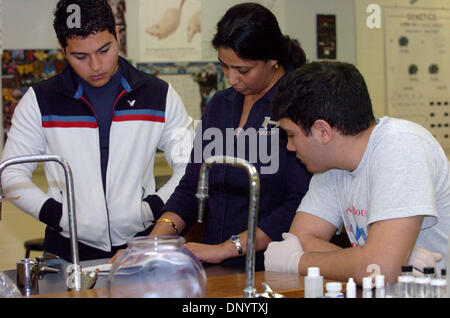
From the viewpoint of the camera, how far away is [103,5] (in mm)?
2203

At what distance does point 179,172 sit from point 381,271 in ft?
3.50

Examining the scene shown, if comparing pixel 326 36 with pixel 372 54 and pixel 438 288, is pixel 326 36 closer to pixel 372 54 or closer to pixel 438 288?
pixel 372 54

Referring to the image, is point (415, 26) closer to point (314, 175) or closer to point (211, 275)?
point (314, 175)

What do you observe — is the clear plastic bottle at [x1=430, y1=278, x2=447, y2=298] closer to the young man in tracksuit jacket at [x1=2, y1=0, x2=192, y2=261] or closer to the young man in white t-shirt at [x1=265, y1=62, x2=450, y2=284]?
the young man in white t-shirt at [x1=265, y1=62, x2=450, y2=284]

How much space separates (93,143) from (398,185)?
1.16 m

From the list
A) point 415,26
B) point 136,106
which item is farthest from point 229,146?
point 415,26

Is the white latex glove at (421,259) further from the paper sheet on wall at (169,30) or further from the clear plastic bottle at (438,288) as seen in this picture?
the paper sheet on wall at (169,30)

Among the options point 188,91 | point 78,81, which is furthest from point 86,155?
point 188,91

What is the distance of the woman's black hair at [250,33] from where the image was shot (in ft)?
6.29

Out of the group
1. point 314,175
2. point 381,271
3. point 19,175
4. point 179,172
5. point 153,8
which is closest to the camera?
point 381,271

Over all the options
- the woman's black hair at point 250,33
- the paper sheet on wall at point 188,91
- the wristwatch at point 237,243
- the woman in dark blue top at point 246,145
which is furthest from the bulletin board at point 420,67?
the wristwatch at point 237,243

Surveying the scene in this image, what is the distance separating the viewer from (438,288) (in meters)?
1.21

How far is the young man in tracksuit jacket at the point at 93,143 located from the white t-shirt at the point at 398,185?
0.79 meters

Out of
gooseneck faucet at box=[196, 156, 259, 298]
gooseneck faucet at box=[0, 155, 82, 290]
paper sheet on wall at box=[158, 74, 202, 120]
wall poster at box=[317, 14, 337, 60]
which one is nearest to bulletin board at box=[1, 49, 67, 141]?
paper sheet on wall at box=[158, 74, 202, 120]
